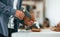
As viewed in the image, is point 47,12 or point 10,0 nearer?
point 10,0

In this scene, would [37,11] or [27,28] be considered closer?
[27,28]

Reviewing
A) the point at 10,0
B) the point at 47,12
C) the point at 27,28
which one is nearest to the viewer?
the point at 10,0

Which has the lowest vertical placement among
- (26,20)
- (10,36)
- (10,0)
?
(10,36)

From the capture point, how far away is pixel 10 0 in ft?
2.92

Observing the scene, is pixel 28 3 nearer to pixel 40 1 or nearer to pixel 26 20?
pixel 40 1

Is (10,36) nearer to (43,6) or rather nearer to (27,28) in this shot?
(27,28)

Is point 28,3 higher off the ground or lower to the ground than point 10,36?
higher

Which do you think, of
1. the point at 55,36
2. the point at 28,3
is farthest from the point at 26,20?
the point at 28,3

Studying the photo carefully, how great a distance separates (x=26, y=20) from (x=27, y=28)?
14 centimetres

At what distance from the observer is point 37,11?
3.05 metres

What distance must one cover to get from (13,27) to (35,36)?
162 millimetres

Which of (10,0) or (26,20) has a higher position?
(10,0)

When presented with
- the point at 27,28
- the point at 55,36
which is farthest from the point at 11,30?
the point at 55,36

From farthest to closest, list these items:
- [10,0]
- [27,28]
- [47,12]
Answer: [47,12]
[27,28]
[10,0]
